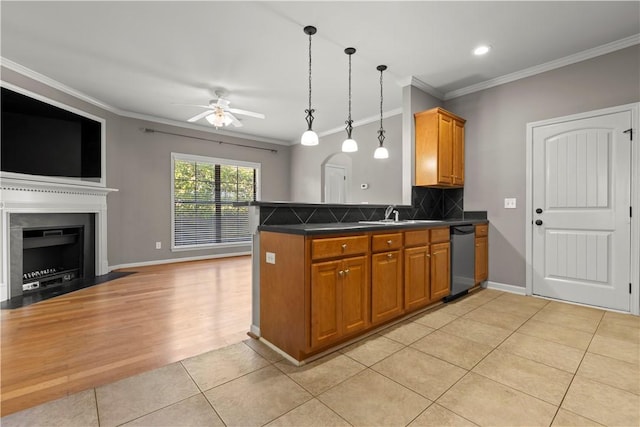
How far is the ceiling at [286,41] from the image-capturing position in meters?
2.54

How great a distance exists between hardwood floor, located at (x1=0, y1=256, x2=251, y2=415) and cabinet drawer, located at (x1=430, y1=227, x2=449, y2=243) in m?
2.06

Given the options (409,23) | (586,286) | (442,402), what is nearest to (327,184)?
(409,23)

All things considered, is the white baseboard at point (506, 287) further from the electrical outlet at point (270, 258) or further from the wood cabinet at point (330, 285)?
the electrical outlet at point (270, 258)

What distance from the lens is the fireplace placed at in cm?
349

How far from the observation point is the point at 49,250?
4.07 metres

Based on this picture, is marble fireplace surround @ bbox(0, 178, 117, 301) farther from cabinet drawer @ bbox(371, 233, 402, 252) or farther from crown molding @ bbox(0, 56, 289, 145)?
cabinet drawer @ bbox(371, 233, 402, 252)

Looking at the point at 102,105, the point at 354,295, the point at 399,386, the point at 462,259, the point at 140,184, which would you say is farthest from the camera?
the point at 140,184

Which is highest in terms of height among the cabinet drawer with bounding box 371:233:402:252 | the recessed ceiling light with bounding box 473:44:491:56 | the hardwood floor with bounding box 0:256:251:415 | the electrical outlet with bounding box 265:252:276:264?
the recessed ceiling light with bounding box 473:44:491:56

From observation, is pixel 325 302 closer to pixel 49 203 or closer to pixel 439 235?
pixel 439 235

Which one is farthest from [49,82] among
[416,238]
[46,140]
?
[416,238]

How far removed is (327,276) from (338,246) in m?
0.23

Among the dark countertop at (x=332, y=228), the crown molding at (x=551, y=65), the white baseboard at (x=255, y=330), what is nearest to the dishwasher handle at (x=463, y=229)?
the dark countertop at (x=332, y=228)

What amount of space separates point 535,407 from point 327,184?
5.91 m

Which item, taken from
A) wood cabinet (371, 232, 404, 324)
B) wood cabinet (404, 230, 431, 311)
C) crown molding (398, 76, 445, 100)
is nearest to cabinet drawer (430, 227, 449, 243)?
wood cabinet (404, 230, 431, 311)
